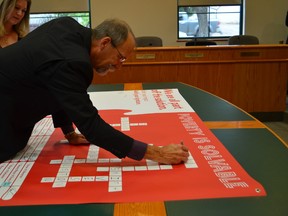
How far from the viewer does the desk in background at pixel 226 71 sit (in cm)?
340

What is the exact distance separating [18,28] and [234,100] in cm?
230

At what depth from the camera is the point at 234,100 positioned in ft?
11.9

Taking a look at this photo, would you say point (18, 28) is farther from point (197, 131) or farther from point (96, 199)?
point (96, 199)

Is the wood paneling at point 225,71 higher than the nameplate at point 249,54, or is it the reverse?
the nameplate at point 249,54

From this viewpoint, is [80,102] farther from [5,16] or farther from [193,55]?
[193,55]

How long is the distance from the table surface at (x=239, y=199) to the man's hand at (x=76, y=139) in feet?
1.61

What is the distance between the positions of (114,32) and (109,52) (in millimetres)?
70

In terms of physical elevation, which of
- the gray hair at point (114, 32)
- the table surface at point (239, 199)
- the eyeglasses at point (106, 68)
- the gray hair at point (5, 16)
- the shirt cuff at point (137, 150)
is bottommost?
the table surface at point (239, 199)

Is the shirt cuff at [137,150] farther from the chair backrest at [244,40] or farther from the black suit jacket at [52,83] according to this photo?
the chair backrest at [244,40]

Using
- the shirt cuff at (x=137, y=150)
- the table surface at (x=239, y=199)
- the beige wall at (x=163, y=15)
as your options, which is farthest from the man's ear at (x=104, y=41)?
the beige wall at (x=163, y=15)

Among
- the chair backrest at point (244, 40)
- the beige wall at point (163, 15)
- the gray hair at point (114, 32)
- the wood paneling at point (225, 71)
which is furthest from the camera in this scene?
the beige wall at point (163, 15)

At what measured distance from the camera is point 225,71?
3568 millimetres

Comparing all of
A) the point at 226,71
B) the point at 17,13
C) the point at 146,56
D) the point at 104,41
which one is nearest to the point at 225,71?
the point at 226,71

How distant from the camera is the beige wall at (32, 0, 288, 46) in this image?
5926 mm
